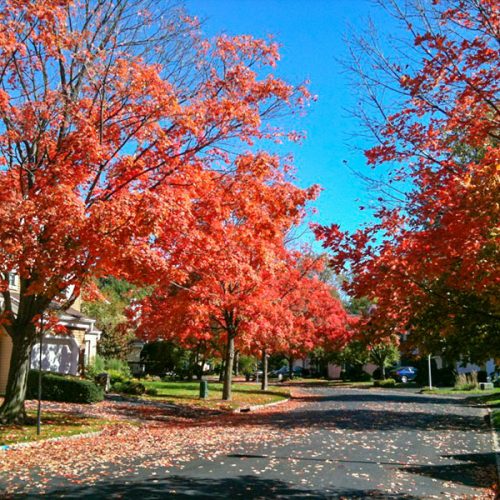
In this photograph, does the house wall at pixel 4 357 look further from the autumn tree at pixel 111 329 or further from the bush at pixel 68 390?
the autumn tree at pixel 111 329

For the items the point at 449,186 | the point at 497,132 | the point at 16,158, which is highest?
the point at 16,158

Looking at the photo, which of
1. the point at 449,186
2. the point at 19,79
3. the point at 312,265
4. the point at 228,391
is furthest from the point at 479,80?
the point at 312,265

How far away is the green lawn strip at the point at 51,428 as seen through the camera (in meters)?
12.5

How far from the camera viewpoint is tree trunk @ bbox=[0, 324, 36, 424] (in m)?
14.2

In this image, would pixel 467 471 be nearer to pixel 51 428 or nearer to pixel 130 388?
pixel 51 428

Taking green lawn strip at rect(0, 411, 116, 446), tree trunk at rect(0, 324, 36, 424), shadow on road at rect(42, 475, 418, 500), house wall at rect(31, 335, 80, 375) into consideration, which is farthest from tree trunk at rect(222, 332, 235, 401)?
shadow on road at rect(42, 475, 418, 500)

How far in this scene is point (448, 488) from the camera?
28.7 ft

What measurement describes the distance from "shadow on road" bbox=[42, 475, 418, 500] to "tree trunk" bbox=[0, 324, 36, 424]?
6.86m

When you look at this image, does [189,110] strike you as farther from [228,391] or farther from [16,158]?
[228,391]

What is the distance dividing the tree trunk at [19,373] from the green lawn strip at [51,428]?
1.48 ft

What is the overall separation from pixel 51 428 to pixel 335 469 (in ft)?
25.3

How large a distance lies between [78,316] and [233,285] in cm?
805

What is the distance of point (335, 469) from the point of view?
32.4 ft

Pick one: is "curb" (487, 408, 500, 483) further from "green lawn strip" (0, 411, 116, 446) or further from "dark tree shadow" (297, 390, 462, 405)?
"dark tree shadow" (297, 390, 462, 405)
